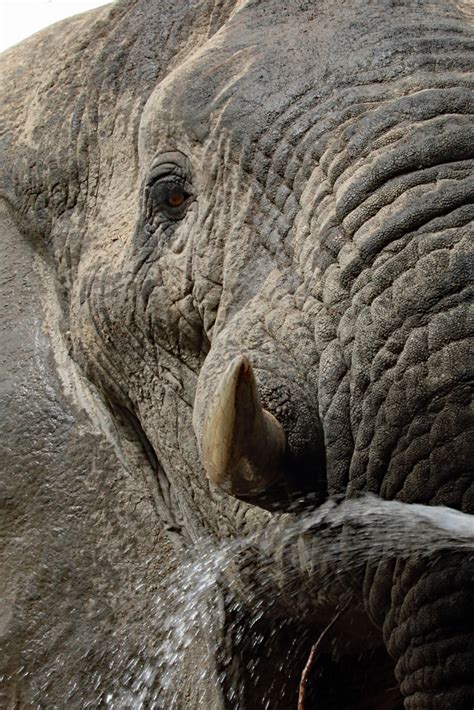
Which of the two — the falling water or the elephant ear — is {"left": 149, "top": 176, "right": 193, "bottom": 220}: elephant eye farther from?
the falling water

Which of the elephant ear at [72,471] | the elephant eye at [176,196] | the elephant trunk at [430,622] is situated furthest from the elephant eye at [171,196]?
the elephant trunk at [430,622]

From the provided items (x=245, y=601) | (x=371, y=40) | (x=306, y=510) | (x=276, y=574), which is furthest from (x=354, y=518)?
(x=371, y=40)

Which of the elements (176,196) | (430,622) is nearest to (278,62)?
(176,196)

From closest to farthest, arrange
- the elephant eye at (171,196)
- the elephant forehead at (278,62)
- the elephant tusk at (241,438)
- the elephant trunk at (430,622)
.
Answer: the elephant tusk at (241,438) → the elephant trunk at (430,622) → the elephant forehead at (278,62) → the elephant eye at (171,196)

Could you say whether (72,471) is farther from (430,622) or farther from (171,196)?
(430,622)

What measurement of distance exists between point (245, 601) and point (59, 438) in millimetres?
476

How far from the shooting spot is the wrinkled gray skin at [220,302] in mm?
1581

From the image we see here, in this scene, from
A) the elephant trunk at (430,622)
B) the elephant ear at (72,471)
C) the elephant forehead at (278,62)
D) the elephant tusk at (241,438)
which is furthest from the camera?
the elephant ear at (72,471)

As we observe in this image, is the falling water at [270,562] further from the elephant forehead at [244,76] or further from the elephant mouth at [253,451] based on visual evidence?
the elephant forehead at [244,76]

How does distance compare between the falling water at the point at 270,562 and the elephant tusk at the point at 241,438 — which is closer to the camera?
the elephant tusk at the point at 241,438

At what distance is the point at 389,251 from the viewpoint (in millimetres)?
1587

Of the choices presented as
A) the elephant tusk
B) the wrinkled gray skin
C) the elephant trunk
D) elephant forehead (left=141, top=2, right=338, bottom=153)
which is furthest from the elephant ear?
the elephant tusk

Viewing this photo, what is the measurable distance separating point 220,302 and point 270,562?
15.2 inches

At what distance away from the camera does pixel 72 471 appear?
2311 millimetres
